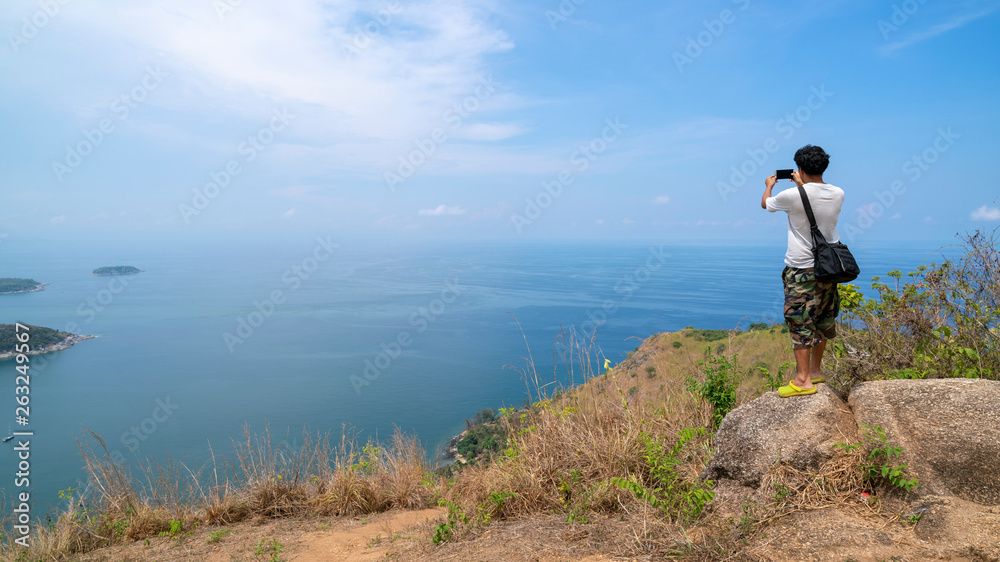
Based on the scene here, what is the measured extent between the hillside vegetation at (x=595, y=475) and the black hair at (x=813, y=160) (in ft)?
5.89

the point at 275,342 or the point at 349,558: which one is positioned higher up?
the point at 349,558

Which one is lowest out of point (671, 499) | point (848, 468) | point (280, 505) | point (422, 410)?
point (422, 410)

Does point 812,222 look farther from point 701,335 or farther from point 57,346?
point 57,346

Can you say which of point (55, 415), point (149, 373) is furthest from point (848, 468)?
point (149, 373)

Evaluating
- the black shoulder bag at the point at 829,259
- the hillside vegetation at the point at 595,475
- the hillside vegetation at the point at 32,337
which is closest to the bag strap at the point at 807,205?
the black shoulder bag at the point at 829,259

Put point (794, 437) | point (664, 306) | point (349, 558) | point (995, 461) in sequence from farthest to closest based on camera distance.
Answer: point (664, 306), point (349, 558), point (794, 437), point (995, 461)

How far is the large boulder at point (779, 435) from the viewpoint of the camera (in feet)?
9.90

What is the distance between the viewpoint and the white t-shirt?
10.4ft

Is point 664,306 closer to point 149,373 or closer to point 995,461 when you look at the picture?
point 149,373

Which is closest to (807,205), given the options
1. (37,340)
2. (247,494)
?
(247,494)

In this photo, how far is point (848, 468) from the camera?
287 cm

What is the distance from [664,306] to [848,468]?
89217 mm

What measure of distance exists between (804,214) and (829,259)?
34cm

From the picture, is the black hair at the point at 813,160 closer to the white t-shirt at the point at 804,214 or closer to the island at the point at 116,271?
the white t-shirt at the point at 804,214
